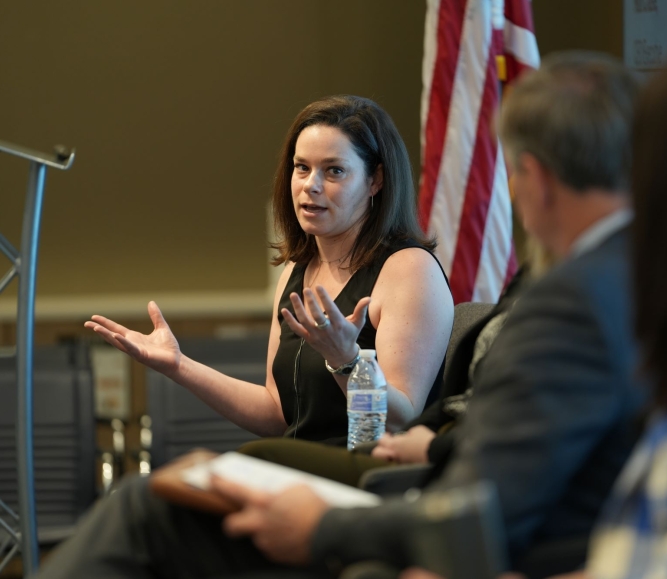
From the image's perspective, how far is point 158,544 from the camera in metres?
1.53

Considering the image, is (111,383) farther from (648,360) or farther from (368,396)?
(648,360)

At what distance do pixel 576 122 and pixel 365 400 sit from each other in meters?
1.04

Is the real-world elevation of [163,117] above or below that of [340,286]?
above

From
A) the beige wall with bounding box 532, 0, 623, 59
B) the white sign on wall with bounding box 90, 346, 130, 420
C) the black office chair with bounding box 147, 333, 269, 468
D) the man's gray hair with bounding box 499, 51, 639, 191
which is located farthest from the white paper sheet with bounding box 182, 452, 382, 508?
the beige wall with bounding box 532, 0, 623, 59

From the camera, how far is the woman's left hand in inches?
81.6

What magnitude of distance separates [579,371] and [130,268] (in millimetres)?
4757

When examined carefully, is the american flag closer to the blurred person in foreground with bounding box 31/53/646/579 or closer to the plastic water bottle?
the plastic water bottle

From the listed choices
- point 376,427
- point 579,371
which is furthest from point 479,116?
point 579,371

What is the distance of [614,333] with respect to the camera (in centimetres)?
122

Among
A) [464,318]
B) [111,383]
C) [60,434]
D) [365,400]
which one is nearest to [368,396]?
[365,400]

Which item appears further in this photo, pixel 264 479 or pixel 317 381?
pixel 317 381

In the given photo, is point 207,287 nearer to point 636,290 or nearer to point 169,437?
point 169,437

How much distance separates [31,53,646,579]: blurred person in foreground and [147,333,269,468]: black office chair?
2000 mm

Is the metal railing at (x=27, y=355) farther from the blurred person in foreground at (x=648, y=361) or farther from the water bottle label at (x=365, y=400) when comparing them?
the blurred person in foreground at (x=648, y=361)
